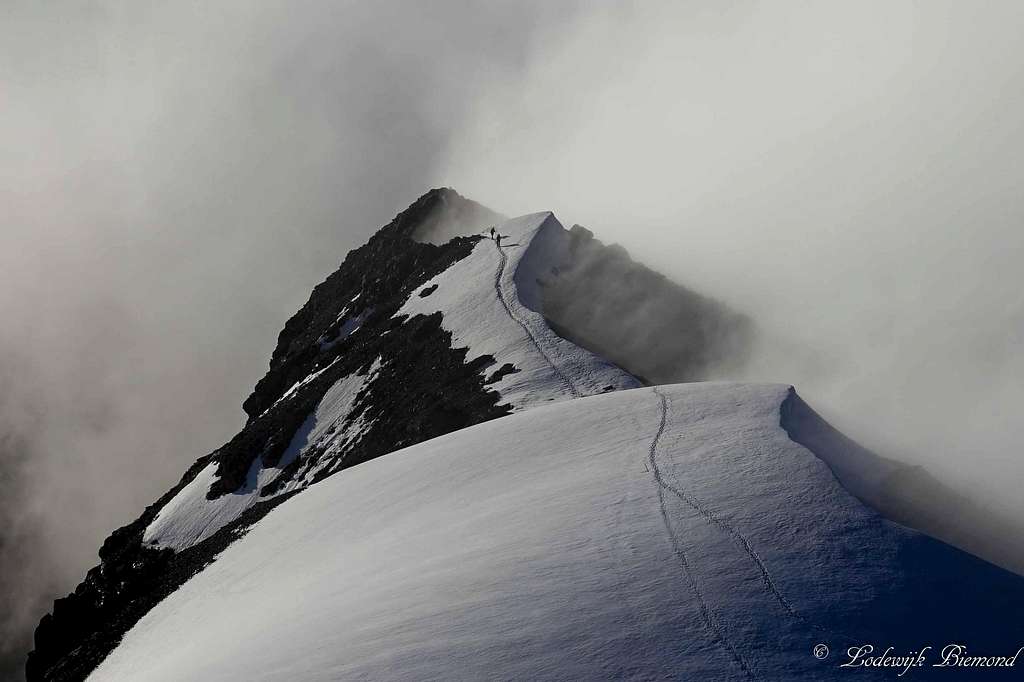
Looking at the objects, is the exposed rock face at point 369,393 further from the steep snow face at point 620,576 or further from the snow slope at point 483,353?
the steep snow face at point 620,576

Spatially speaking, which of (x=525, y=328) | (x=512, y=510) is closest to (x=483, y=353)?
(x=525, y=328)

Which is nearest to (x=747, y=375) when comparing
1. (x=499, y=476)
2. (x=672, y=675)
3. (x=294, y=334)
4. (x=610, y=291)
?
(x=610, y=291)

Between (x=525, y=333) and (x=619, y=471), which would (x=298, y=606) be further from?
(x=525, y=333)

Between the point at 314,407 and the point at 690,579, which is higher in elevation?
the point at 314,407

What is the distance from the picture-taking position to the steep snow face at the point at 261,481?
5988 centimetres

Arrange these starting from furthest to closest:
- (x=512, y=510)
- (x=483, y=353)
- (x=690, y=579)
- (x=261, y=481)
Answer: (x=261, y=481) → (x=483, y=353) → (x=512, y=510) → (x=690, y=579)

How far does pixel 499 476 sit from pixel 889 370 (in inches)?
2008

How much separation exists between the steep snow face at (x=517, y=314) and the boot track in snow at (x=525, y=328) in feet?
0.20

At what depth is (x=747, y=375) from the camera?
63.9 meters

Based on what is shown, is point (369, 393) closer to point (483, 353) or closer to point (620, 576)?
point (483, 353)

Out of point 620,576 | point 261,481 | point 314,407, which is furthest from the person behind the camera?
point 314,407

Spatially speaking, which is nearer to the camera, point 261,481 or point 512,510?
point 512,510

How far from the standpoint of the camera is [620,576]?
74.3 feet

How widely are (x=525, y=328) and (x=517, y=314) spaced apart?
10.6 feet
